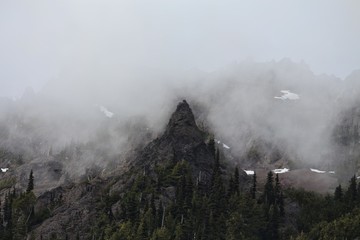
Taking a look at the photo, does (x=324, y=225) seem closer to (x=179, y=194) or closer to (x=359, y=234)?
(x=359, y=234)

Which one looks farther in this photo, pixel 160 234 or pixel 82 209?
pixel 82 209

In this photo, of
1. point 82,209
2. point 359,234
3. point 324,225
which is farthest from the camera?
point 82,209

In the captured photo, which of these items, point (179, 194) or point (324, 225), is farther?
point (179, 194)

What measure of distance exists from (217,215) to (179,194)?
46.8 ft

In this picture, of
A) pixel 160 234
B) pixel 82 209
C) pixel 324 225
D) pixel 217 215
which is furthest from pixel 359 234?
pixel 82 209

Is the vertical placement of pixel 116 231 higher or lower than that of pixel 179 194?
lower

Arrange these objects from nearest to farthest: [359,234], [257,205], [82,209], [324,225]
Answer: [359,234], [324,225], [257,205], [82,209]

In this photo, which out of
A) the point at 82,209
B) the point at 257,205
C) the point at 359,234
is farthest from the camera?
the point at 82,209

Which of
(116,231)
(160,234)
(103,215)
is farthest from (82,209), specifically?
(160,234)

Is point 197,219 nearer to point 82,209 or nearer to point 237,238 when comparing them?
point 237,238

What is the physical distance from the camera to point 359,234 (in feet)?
520

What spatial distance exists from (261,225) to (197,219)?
19269mm

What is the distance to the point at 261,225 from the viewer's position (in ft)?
582

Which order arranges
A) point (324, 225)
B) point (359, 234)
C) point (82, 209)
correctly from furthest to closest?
1. point (82, 209)
2. point (324, 225)
3. point (359, 234)
